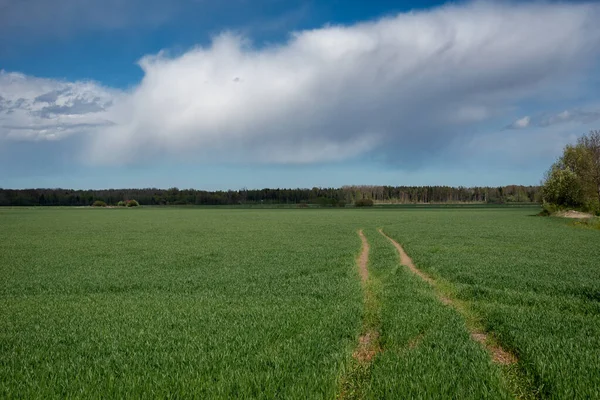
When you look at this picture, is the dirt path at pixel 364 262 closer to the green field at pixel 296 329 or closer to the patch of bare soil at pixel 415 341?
the green field at pixel 296 329

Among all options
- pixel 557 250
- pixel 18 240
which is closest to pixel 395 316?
pixel 557 250

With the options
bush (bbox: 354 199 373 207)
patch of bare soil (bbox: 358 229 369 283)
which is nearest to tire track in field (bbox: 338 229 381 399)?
patch of bare soil (bbox: 358 229 369 283)

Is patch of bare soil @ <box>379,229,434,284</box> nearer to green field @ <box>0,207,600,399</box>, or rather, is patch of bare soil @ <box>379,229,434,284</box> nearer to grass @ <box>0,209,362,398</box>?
green field @ <box>0,207,600,399</box>

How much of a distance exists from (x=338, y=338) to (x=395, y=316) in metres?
2.66

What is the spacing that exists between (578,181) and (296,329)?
289 ft

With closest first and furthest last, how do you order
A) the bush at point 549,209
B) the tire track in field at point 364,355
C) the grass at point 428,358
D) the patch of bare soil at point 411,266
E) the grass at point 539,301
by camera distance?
1. the grass at point 428,358
2. the tire track in field at point 364,355
3. the grass at point 539,301
4. the patch of bare soil at point 411,266
5. the bush at point 549,209

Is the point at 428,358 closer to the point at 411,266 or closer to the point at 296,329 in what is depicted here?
the point at 296,329

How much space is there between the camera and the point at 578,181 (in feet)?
265

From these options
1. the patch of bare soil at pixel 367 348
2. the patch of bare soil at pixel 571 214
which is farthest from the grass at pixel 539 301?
the patch of bare soil at pixel 571 214

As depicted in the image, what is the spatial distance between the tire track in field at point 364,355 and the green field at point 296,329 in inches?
1.8

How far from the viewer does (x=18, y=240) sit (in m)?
41.7

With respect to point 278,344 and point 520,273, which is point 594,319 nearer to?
point 520,273

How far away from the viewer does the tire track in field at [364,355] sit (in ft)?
26.7

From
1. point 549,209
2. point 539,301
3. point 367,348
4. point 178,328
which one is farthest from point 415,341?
point 549,209
